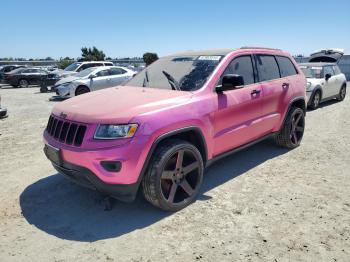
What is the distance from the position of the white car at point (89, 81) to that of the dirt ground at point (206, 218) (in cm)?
886

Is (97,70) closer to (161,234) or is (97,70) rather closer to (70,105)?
(70,105)

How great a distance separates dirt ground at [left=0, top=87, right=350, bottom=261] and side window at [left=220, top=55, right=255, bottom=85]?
56.4 inches

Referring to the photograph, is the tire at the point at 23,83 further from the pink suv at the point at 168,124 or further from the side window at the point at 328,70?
the pink suv at the point at 168,124

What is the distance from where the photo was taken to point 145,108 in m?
3.51

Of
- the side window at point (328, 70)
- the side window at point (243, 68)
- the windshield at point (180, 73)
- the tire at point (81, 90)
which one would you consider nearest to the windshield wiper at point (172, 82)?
the windshield at point (180, 73)

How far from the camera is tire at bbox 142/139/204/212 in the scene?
11.7 ft

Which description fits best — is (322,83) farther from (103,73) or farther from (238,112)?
(103,73)

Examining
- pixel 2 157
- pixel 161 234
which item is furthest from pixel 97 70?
pixel 161 234

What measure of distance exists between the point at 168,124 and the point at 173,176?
644 millimetres

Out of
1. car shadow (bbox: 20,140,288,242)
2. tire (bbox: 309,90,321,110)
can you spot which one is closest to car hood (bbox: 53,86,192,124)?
car shadow (bbox: 20,140,288,242)

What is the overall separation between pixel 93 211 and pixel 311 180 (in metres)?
3.07

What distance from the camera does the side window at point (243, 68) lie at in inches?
182

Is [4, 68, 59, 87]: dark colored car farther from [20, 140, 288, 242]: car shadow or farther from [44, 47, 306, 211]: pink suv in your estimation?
[44, 47, 306, 211]: pink suv

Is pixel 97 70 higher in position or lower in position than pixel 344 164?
higher
